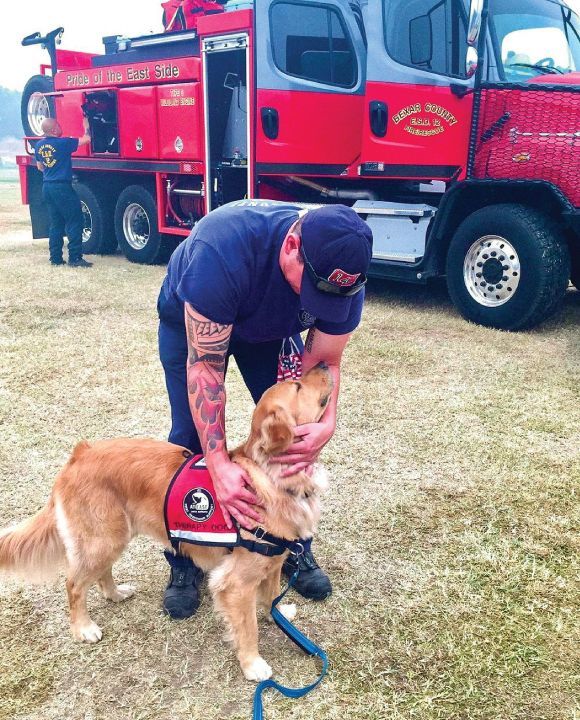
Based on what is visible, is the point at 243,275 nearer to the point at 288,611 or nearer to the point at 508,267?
the point at 288,611

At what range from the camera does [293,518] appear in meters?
2.17

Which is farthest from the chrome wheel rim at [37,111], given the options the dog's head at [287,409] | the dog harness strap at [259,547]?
the dog harness strap at [259,547]

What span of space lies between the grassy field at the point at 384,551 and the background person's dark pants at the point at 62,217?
404cm

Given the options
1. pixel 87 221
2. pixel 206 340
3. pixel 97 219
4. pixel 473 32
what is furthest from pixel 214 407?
pixel 87 221

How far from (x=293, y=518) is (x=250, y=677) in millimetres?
597

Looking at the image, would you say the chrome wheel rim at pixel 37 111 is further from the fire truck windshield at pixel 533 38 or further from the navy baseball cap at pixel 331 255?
the navy baseball cap at pixel 331 255

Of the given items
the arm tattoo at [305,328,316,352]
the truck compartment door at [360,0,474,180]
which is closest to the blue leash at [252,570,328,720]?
the arm tattoo at [305,328,316,352]

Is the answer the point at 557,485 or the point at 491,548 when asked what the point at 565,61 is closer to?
the point at 557,485

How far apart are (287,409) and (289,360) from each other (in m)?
0.53

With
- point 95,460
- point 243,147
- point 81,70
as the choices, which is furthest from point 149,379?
point 81,70

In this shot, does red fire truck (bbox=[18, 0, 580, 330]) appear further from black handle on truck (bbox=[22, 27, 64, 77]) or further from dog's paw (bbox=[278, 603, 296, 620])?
dog's paw (bbox=[278, 603, 296, 620])

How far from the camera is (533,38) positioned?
6.24m

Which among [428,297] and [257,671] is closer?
[257,671]

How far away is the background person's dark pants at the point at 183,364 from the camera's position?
253 cm
